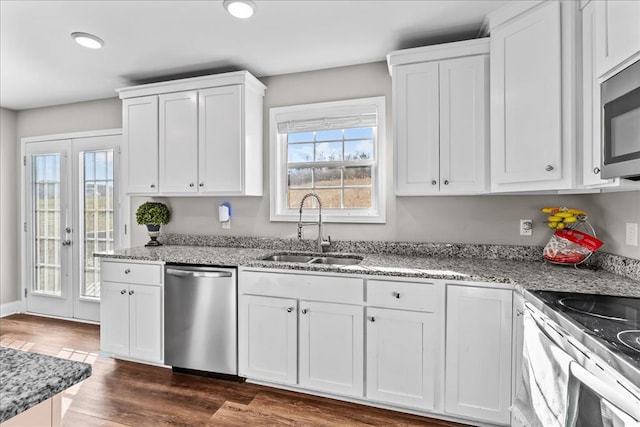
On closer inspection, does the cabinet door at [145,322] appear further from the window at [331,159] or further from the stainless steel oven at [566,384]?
the stainless steel oven at [566,384]

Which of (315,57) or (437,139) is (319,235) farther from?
(315,57)

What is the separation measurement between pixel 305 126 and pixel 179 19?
1.22 m

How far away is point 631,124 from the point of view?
1.27m

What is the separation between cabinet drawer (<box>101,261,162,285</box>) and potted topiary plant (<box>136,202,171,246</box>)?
0.54 metres

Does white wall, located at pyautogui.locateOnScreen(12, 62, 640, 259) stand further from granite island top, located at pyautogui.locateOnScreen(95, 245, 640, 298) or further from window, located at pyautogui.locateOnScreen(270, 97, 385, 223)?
granite island top, located at pyautogui.locateOnScreen(95, 245, 640, 298)

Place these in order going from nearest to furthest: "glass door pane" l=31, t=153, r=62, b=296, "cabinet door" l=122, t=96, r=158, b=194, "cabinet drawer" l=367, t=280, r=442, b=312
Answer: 1. "cabinet drawer" l=367, t=280, r=442, b=312
2. "cabinet door" l=122, t=96, r=158, b=194
3. "glass door pane" l=31, t=153, r=62, b=296

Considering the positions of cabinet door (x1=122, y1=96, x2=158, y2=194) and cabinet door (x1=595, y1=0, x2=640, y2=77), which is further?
cabinet door (x1=122, y1=96, x2=158, y2=194)

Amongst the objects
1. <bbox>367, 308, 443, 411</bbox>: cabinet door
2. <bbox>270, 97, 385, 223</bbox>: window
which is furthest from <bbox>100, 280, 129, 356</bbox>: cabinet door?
<bbox>367, 308, 443, 411</bbox>: cabinet door

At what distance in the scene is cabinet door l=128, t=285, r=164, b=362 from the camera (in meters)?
2.64

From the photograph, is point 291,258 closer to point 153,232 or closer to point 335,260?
point 335,260

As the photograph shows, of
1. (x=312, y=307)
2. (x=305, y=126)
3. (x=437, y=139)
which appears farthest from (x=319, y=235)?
(x=437, y=139)

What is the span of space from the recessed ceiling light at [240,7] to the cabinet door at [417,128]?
1.05 m

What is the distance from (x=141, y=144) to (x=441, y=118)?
8.41ft

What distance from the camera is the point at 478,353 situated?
1938 mm
